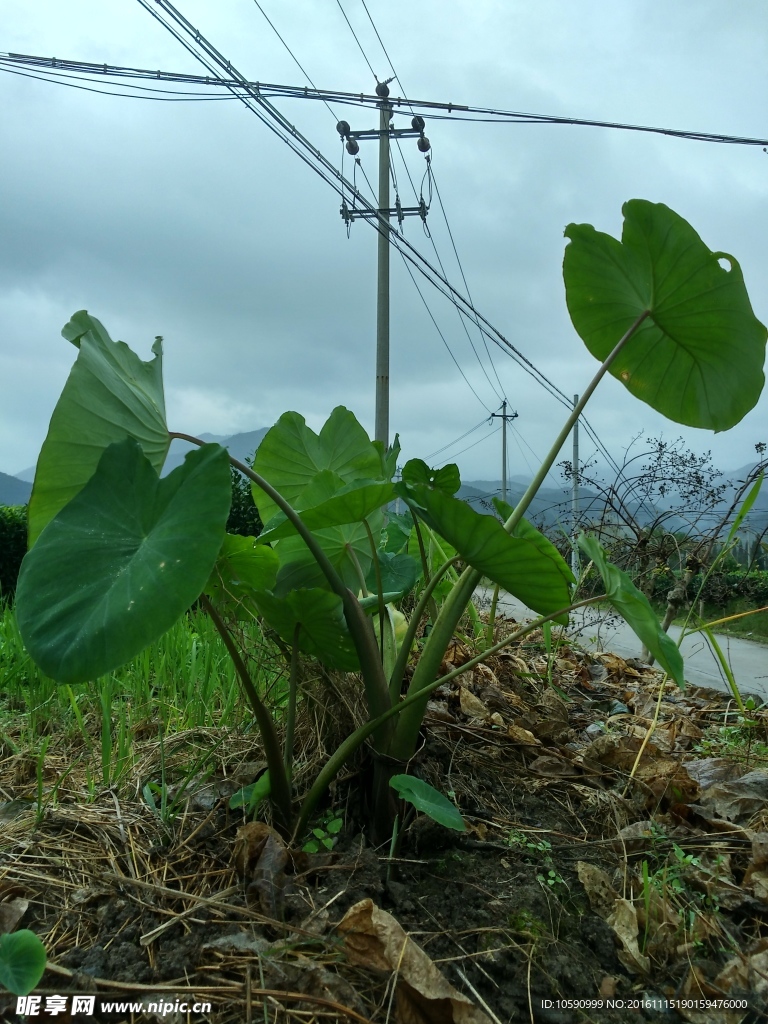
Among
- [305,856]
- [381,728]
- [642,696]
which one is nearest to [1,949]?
[305,856]

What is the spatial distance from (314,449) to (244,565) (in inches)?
13.3

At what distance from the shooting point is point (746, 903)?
3.13ft

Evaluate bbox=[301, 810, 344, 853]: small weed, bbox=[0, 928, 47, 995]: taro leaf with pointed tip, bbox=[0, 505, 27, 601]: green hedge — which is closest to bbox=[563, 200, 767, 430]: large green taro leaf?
bbox=[301, 810, 344, 853]: small weed

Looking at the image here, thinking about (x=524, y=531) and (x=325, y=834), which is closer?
(x=325, y=834)

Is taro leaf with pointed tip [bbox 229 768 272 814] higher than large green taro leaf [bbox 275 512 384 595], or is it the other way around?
large green taro leaf [bbox 275 512 384 595]

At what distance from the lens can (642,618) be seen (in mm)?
994

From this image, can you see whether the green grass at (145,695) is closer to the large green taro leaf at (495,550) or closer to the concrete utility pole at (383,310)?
the large green taro leaf at (495,550)

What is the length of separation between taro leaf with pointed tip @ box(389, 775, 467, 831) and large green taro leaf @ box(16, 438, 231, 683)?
1.38 feet

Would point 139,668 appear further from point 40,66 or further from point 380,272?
point 380,272

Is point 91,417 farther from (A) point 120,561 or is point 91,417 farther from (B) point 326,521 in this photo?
(B) point 326,521

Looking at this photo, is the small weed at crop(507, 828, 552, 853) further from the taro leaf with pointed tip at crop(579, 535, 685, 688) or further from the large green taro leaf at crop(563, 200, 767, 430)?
the large green taro leaf at crop(563, 200, 767, 430)

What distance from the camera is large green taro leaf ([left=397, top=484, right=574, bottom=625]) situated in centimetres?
86

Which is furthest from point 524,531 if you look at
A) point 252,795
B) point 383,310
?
point 383,310

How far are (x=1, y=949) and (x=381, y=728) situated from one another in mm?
543
